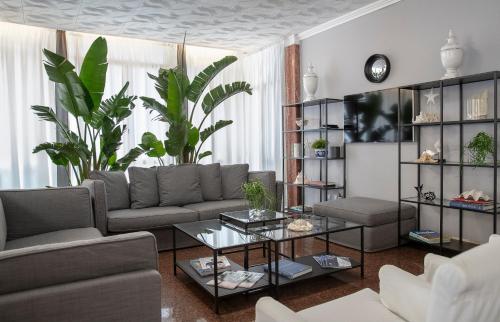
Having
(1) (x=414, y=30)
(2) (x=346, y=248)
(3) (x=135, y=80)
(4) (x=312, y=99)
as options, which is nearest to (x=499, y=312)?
(2) (x=346, y=248)

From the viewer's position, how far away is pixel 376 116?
4.50 m

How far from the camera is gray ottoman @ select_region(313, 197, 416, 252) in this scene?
144 inches

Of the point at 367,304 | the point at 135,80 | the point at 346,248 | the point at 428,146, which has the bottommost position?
the point at 346,248

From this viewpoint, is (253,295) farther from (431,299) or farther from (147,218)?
(431,299)

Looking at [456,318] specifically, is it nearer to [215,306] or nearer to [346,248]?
[215,306]

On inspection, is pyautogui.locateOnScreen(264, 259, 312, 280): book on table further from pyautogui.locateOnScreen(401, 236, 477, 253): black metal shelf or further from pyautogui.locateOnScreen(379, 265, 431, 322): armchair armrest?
pyautogui.locateOnScreen(401, 236, 477, 253): black metal shelf

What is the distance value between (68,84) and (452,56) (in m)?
3.86

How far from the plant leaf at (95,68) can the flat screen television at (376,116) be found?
3009mm

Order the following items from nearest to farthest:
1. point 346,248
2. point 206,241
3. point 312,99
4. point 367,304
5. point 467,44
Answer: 1. point 367,304
2. point 206,241
3. point 467,44
4. point 346,248
5. point 312,99

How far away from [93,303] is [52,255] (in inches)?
10.6

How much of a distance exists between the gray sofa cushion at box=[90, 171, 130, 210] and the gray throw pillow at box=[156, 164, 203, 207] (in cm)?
38

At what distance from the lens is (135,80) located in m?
5.93

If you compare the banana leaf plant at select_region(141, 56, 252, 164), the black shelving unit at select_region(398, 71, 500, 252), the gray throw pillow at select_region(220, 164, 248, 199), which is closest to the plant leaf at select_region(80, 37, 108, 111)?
Result: the banana leaf plant at select_region(141, 56, 252, 164)

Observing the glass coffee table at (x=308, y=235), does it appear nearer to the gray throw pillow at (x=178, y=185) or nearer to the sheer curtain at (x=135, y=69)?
the gray throw pillow at (x=178, y=185)
